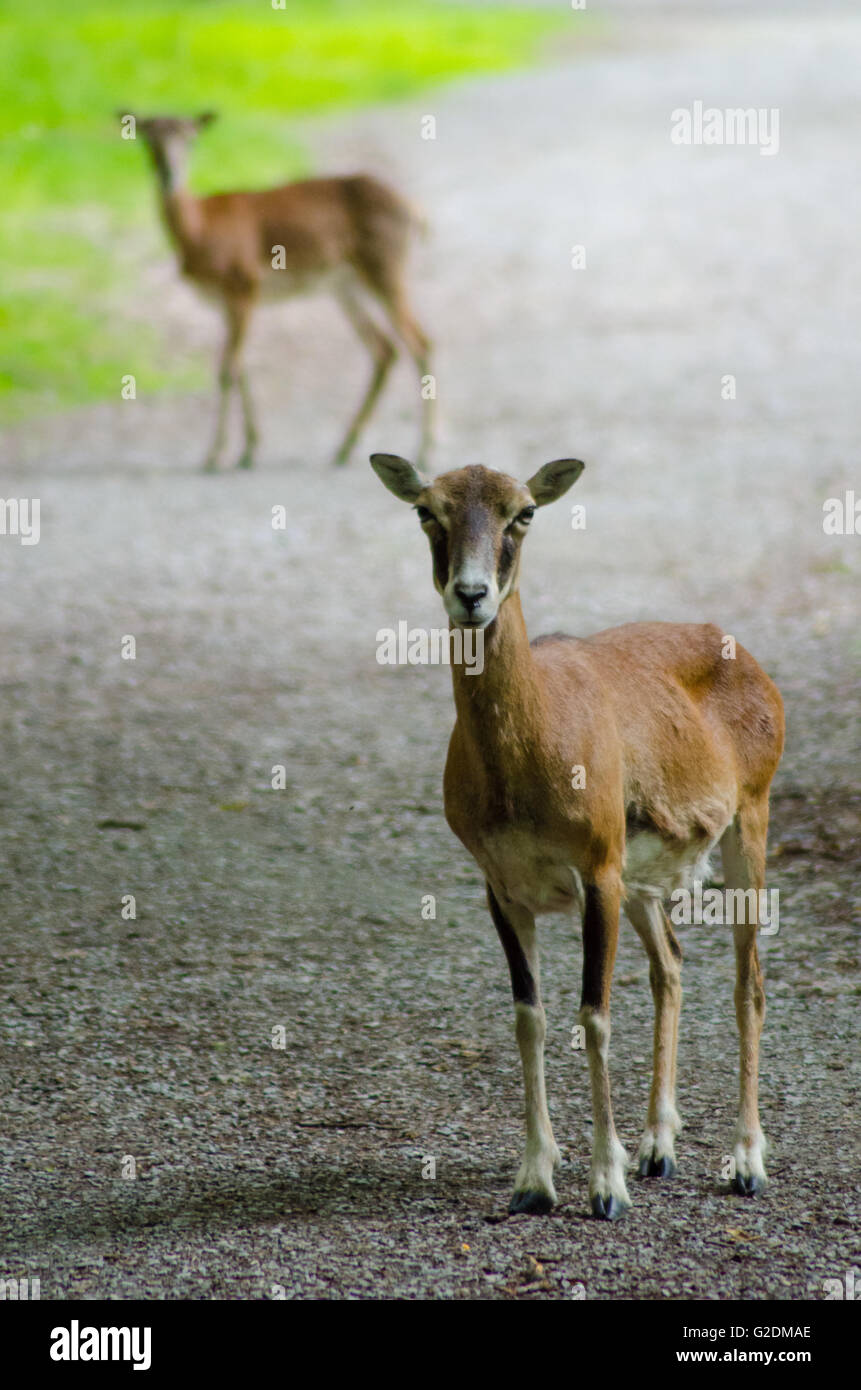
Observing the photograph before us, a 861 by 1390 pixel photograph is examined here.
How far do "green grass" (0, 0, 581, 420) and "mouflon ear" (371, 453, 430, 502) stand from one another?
12266 millimetres

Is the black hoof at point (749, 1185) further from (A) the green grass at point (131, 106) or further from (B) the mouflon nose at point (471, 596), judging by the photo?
(A) the green grass at point (131, 106)

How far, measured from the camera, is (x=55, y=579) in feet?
39.9

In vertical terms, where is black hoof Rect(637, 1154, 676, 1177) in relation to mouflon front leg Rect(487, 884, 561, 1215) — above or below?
below

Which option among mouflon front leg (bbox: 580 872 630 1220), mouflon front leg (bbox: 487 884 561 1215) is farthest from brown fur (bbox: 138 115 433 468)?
mouflon front leg (bbox: 580 872 630 1220)

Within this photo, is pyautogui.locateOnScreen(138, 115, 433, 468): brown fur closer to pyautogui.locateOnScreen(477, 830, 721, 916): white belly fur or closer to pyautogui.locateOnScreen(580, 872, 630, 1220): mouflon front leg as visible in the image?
pyautogui.locateOnScreen(477, 830, 721, 916): white belly fur

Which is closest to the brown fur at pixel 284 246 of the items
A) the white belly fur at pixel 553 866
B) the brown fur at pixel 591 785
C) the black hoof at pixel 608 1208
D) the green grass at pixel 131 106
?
the green grass at pixel 131 106

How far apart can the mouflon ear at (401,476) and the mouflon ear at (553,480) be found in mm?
299

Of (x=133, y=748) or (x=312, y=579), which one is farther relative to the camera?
(x=312, y=579)

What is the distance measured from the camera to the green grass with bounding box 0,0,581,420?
17922 mm

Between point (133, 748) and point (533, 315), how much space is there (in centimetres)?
1074

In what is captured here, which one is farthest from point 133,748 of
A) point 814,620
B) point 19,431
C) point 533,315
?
point 533,315

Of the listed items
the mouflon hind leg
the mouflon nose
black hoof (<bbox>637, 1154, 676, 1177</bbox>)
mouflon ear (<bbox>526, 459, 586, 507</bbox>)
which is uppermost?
mouflon ear (<bbox>526, 459, 586, 507</bbox>)

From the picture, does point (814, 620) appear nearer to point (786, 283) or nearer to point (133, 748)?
point (133, 748)

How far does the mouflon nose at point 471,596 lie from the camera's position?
4.26 m
